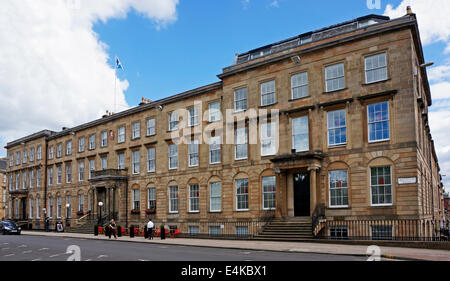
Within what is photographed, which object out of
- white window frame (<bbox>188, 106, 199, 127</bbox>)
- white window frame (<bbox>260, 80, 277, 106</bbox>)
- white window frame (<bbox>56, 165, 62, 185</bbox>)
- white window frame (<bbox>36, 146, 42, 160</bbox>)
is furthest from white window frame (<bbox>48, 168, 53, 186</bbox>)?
white window frame (<bbox>260, 80, 277, 106</bbox>)

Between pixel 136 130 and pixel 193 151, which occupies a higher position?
pixel 136 130

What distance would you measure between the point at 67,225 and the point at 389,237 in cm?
3708

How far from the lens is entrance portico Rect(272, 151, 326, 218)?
85.3ft

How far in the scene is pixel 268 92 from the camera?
98.8ft

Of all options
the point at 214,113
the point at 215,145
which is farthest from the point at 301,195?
the point at 214,113

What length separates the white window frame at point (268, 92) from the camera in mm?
29828

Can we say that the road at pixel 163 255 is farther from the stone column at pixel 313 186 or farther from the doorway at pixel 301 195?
the doorway at pixel 301 195

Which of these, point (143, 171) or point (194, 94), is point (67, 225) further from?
point (194, 94)

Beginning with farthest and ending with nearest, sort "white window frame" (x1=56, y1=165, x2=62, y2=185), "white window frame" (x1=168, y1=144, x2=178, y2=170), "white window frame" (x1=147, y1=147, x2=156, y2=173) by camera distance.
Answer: "white window frame" (x1=56, y1=165, x2=62, y2=185), "white window frame" (x1=147, y1=147, x2=156, y2=173), "white window frame" (x1=168, y1=144, x2=178, y2=170)

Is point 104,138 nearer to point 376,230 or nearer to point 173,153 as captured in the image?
point 173,153

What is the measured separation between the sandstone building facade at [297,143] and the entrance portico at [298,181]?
0.07 meters

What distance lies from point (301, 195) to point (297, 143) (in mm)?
3442

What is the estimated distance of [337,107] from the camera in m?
26.6

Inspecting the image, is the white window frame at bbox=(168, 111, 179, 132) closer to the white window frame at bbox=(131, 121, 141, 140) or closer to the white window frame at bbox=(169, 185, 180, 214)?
the white window frame at bbox=(131, 121, 141, 140)
